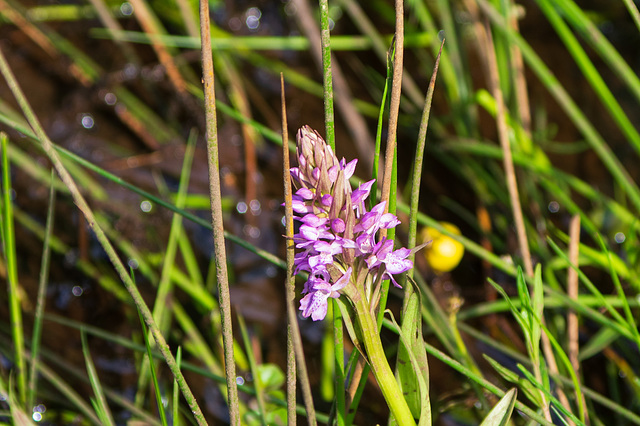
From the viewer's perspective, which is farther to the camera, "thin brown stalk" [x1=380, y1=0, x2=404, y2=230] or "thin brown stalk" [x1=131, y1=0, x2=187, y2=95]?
"thin brown stalk" [x1=131, y1=0, x2=187, y2=95]

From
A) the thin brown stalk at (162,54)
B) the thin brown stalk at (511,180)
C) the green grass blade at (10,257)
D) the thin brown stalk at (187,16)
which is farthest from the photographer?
the thin brown stalk at (162,54)

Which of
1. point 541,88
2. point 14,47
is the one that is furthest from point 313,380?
point 14,47

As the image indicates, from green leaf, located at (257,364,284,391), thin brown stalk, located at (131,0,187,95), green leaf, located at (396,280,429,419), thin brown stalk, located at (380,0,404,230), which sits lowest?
green leaf, located at (257,364,284,391)

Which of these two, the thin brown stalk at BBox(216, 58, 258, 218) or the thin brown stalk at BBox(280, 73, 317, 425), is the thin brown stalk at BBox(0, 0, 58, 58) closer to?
the thin brown stalk at BBox(216, 58, 258, 218)

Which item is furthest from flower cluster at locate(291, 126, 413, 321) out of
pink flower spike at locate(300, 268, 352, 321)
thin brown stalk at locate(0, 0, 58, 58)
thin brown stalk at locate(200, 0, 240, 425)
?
thin brown stalk at locate(0, 0, 58, 58)

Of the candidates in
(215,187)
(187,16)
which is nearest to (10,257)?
(215,187)

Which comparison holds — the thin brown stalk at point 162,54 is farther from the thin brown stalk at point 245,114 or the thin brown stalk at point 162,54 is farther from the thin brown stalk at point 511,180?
the thin brown stalk at point 511,180

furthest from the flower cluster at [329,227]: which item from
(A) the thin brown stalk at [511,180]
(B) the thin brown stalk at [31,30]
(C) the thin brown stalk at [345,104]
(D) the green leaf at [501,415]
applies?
(B) the thin brown stalk at [31,30]
